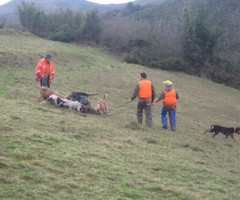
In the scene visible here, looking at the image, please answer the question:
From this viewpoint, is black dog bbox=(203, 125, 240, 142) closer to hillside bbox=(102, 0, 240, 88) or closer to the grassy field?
the grassy field

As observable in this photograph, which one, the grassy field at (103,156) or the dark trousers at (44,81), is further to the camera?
the dark trousers at (44,81)

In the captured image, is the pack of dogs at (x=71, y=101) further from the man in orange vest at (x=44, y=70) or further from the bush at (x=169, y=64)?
the bush at (x=169, y=64)

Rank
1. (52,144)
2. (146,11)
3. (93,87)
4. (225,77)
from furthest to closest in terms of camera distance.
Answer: (146,11) → (225,77) → (93,87) → (52,144)

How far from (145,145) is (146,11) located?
57009mm

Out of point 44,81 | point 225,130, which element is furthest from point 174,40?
point 225,130

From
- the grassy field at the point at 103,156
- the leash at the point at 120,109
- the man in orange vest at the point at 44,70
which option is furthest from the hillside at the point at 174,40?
the grassy field at the point at 103,156

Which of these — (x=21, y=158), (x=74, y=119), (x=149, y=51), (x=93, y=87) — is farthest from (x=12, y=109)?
(x=149, y=51)

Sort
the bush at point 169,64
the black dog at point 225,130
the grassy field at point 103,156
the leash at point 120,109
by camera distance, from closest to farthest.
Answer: the grassy field at point 103,156 → the black dog at point 225,130 → the leash at point 120,109 → the bush at point 169,64

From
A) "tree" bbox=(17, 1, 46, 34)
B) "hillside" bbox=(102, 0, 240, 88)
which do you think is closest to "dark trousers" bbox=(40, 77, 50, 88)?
"hillside" bbox=(102, 0, 240, 88)

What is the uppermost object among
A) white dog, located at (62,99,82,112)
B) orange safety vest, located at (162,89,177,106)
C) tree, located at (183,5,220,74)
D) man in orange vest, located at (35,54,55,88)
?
tree, located at (183,5,220,74)

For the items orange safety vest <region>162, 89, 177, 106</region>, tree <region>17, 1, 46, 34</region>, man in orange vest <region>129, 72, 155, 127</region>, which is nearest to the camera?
man in orange vest <region>129, 72, 155, 127</region>

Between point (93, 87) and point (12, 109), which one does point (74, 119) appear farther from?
point (93, 87)

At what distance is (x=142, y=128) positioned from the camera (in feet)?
41.8

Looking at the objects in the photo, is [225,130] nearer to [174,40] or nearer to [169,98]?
[169,98]
